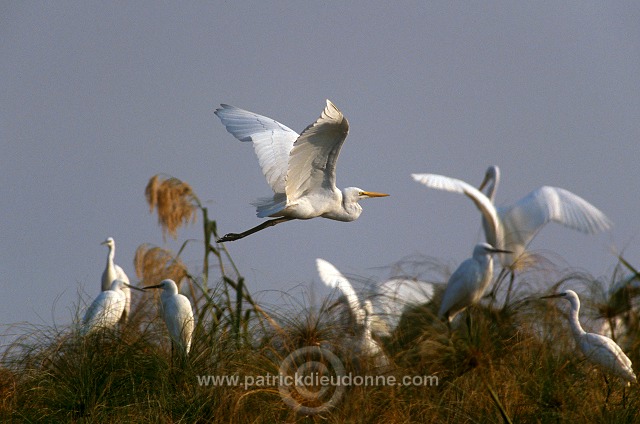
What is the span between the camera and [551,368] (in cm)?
714

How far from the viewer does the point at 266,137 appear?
23.7ft

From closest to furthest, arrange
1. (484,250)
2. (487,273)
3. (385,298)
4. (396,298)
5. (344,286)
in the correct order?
(396,298) → (385,298) → (344,286) → (487,273) → (484,250)

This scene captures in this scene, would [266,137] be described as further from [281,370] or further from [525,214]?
[525,214]

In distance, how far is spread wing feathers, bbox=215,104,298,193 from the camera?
22.9ft

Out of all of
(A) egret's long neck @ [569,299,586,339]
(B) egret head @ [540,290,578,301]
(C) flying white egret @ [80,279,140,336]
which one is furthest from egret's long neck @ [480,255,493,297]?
(C) flying white egret @ [80,279,140,336]

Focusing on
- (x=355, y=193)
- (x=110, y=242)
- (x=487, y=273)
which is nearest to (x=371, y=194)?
(x=355, y=193)

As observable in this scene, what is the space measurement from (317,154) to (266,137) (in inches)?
29.2

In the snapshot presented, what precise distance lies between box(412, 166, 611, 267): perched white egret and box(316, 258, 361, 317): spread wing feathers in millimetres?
1148

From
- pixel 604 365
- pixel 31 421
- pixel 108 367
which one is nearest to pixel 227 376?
pixel 108 367

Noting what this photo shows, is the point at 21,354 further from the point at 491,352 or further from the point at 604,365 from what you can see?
the point at 604,365

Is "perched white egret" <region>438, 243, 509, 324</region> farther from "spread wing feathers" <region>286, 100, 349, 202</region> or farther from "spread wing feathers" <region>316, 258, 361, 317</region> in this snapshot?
"spread wing feathers" <region>286, 100, 349, 202</region>

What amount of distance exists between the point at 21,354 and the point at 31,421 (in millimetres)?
949

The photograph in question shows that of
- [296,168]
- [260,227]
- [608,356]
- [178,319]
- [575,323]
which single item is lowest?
[608,356]

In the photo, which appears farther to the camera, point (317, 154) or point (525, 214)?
point (525, 214)
